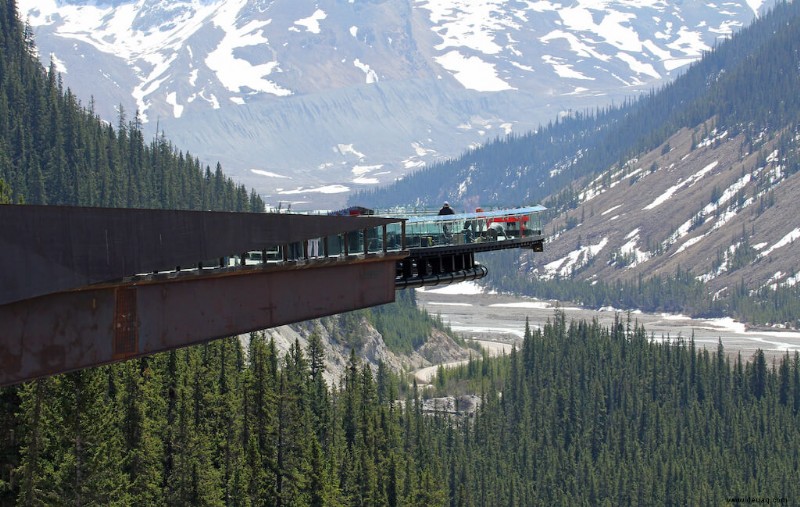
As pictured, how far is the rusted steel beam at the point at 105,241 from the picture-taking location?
3972 cm

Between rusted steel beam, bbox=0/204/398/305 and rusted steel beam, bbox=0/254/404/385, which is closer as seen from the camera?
rusted steel beam, bbox=0/204/398/305

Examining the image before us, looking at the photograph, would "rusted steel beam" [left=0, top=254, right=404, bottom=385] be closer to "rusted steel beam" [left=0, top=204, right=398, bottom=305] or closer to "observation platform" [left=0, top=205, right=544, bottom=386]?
"observation platform" [left=0, top=205, right=544, bottom=386]

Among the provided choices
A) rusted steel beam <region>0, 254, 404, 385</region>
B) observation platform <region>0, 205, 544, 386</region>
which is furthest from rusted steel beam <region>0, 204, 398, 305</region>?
rusted steel beam <region>0, 254, 404, 385</region>

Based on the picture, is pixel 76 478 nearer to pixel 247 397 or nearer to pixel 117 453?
pixel 117 453

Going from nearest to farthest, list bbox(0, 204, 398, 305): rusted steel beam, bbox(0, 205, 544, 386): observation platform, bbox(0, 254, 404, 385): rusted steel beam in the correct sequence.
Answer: bbox(0, 204, 398, 305): rusted steel beam → bbox(0, 205, 544, 386): observation platform → bbox(0, 254, 404, 385): rusted steel beam

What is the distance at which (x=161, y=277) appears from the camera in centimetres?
4494

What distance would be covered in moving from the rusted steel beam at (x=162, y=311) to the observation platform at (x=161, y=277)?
0.04 metres

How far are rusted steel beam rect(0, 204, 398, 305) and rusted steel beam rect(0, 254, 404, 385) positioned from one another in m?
0.85

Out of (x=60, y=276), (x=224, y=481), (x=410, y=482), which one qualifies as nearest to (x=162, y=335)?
(x=60, y=276)

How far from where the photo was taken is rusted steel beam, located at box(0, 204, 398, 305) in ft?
130

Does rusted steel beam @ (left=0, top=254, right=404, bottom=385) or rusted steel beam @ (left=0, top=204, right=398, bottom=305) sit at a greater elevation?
rusted steel beam @ (left=0, top=204, right=398, bottom=305)

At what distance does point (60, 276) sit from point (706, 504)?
16820cm

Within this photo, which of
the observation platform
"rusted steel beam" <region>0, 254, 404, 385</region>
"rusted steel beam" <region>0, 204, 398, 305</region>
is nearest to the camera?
"rusted steel beam" <region>0, 204, 398, 305</region>

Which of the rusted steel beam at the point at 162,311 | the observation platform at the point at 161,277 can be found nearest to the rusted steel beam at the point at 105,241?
the observation platform at the point at 161,277
